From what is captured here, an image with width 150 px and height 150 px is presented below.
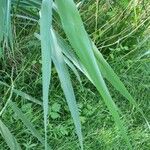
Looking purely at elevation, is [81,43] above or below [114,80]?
above

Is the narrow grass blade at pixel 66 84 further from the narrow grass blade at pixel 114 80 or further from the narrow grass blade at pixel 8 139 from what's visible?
the narrow grass blade at pixel 8 139

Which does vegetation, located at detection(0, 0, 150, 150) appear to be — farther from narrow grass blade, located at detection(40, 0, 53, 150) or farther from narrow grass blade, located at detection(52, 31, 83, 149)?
narrow grass blade, located at detection(40, 0, 53, 150)

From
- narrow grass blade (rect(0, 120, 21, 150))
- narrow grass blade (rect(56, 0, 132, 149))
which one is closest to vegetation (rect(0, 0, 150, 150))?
narrow grass blade (rect(0, 120, 21, 150))

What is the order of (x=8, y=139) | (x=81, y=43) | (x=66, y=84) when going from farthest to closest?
(x=8, y=139) < (x=66, y=84) < (x=81, y=43)

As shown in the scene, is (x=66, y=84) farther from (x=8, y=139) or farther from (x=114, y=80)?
(x=8, y=139)

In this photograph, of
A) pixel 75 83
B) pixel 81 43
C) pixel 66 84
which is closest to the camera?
pixel 81 43

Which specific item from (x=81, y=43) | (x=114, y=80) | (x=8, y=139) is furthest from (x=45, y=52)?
(x=8, y=139)

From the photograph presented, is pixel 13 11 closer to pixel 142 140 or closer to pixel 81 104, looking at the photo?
pixel 81 104

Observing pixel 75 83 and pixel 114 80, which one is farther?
pixel 75 83

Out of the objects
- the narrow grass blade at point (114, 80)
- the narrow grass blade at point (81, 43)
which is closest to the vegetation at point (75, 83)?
the narrow grass blade at point (114, 80)
